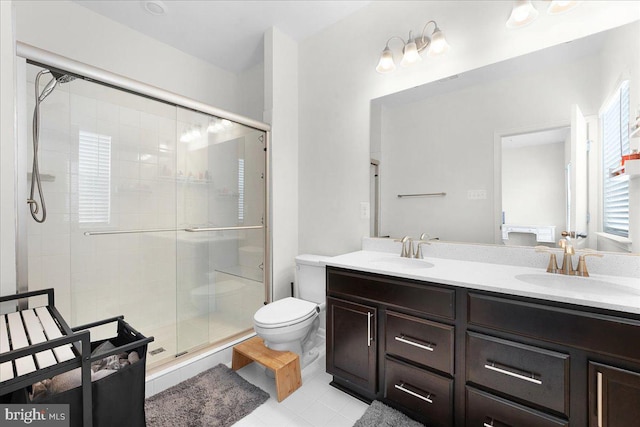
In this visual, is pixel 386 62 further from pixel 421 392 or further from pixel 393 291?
pixel 421 392

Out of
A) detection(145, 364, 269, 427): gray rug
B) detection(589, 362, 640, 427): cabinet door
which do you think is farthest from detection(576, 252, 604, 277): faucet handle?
detection(145, 364, 269, 427): gray rug

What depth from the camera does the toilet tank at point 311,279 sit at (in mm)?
2125

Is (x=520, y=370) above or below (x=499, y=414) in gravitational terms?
above

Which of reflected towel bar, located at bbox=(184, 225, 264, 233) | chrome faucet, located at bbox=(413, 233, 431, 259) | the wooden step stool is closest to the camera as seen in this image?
the wooden step stool

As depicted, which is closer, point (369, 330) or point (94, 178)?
point (369, 330)

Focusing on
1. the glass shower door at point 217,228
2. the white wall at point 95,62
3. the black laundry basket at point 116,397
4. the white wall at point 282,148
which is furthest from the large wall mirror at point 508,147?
the white wall at point 95,62

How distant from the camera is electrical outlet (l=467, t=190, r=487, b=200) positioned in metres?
1.62

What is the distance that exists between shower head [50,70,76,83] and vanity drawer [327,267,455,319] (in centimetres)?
180

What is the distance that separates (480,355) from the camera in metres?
1.16

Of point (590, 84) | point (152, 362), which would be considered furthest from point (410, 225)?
point (152, 362)

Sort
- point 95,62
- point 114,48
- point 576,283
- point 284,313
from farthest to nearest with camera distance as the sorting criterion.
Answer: point 114,48 < point 95,62 < point 284,313 < point 576,283

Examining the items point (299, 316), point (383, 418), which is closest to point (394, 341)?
point (383, 418)

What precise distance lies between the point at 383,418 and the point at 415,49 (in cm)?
219

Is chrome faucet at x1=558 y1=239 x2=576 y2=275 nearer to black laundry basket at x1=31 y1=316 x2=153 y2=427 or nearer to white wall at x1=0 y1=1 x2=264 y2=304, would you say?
black laundry basket at x1=31 y1=316 x2=153 y2=427
